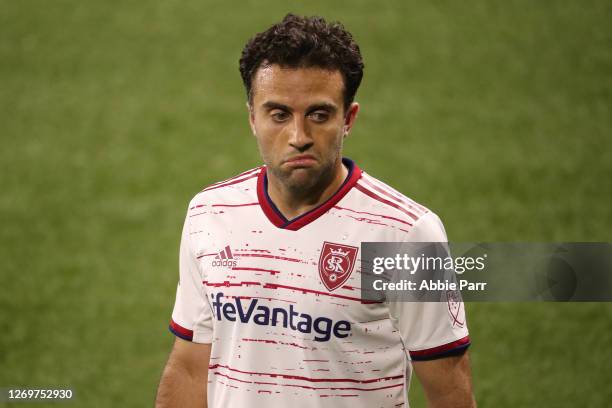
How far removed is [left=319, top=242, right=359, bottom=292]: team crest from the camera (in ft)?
9.27

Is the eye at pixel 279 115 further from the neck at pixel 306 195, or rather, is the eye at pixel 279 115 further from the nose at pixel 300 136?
the neck at pixel 306 195

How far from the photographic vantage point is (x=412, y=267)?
2744mm

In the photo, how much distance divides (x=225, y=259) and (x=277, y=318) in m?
0.27

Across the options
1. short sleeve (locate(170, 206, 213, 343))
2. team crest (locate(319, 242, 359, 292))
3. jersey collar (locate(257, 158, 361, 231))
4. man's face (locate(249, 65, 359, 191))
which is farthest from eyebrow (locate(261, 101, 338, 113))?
short sleeve (locate(170, 206, 213, 343))

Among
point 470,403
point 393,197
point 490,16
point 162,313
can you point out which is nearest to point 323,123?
point 393,197

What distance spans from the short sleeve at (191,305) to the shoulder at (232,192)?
103mm

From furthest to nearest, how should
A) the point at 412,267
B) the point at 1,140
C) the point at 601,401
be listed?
the point at 1,140, the point at 601,401, the point at 412,267

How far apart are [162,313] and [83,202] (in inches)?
76.3

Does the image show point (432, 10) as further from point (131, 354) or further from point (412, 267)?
point (412, 267)

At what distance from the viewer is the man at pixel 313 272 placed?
280 cm

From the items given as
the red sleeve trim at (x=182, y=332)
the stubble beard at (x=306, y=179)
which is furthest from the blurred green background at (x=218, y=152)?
the stubble beard at (x=306, y=179)

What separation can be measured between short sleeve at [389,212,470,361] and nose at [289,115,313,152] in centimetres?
42
